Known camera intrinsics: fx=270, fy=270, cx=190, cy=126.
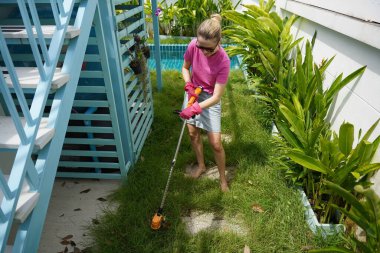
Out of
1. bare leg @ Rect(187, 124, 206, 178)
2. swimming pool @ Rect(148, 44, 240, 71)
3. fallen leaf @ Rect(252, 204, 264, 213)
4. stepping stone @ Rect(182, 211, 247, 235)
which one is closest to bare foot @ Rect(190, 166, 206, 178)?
bare leg @ Rect(187, 124, 206, 178)

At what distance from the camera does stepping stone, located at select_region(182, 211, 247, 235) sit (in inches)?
99.3

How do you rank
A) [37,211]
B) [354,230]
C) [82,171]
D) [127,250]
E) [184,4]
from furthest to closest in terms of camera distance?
1. [184,4]
2. [82,171]
3. [127,250]
4. [354,230]
5. [37,211]

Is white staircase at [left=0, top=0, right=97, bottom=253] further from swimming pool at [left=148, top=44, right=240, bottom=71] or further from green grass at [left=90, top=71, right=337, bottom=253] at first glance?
swimming pool at [left=148, top=44, right=240, bottom=71]

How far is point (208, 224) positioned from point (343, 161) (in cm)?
132

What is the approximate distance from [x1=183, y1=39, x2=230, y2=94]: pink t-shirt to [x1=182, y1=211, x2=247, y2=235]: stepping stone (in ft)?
4.10

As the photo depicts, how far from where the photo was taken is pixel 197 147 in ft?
10.1

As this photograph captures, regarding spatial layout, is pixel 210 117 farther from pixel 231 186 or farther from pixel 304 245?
pixel 304 245

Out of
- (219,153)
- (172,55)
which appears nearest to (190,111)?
(219,153)

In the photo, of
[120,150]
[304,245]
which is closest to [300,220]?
[304,245]

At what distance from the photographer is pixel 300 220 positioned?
242 cm

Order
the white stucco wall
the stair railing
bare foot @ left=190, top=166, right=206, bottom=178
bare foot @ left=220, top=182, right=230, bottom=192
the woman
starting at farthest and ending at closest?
bare foot @ left=190, top=166, right=206, bottom=178, bare foot @ left=220, top=182, right=230, bottom=192, the woman, the white stucco wall, the stair railing

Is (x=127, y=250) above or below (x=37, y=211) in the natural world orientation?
below

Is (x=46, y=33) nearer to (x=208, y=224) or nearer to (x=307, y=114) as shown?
(x=208, y=224)

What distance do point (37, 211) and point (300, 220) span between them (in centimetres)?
209
